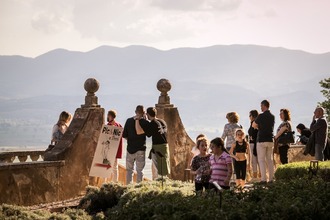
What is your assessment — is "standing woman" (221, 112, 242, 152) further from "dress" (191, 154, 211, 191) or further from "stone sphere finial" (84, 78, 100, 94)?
"dress" (191, 154, 211, 191)

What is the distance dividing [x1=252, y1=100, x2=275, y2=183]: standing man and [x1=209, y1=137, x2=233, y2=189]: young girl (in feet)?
15.8

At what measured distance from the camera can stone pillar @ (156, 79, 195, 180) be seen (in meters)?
16.8

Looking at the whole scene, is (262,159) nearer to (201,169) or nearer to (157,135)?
(157,135)

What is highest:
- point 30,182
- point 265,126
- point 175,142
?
point 265,126

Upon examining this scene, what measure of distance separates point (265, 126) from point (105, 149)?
3443 millimetres

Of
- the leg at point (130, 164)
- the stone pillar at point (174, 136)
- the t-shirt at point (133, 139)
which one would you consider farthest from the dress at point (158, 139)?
the stone pillar at point (174, 136)

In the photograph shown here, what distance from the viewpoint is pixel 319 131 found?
16.1 meters

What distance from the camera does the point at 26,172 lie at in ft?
43.7

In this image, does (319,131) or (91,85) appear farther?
(319,131)

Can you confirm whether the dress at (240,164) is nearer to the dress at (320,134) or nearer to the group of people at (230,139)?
the group of people at (230,139)

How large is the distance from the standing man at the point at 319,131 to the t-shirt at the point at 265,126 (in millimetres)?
879

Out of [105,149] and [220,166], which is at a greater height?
[105,149]

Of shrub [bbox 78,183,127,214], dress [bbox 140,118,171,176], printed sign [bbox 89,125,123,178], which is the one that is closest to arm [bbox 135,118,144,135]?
dress [bbox 140,118,171,176]

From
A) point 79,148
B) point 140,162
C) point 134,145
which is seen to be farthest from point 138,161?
point 79,148
